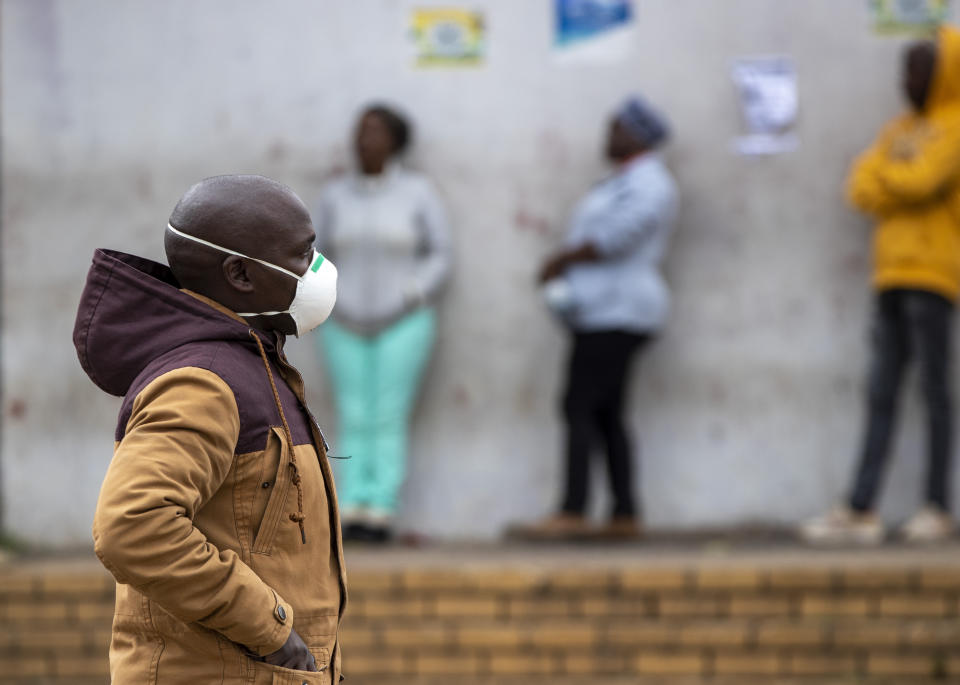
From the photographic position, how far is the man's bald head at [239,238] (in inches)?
87.4

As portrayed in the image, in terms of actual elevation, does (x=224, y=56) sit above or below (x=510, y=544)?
above

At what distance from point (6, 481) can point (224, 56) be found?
2372 millimetres

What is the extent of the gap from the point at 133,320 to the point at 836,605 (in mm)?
3794

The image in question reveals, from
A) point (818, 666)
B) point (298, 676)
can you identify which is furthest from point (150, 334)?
point (818, 666)

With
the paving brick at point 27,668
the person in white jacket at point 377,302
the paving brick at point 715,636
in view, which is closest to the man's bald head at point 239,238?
the paving brick at point 715,636

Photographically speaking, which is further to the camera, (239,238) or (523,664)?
(523,664)

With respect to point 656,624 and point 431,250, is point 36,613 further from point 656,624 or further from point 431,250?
point 656,624

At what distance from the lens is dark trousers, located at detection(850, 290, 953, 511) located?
6090 mm

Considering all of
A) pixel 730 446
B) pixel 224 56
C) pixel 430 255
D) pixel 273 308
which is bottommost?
pixel 730 446

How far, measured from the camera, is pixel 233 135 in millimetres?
6613

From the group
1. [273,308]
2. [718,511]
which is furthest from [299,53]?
[273,308]

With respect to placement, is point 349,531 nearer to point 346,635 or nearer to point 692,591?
point 346,635

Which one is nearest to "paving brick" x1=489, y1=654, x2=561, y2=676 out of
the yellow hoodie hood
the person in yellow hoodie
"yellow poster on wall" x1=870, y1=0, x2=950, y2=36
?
the person in yellow hoodie

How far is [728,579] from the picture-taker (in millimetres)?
5297
